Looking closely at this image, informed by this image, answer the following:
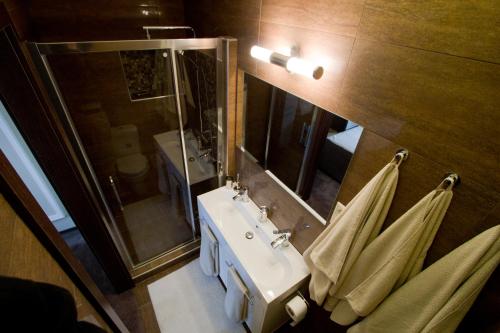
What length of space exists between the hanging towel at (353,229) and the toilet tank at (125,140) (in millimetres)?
2186

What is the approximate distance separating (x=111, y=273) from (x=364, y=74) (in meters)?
2.35

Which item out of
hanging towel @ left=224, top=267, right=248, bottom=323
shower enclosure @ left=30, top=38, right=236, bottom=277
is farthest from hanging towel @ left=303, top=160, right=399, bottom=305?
shower enclosure @ left=30, top=38, right=236, bottom=277

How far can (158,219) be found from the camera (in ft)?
8.63

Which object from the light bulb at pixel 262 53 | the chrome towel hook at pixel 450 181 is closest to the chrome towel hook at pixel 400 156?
the chrome towel hook at pixel 450 181

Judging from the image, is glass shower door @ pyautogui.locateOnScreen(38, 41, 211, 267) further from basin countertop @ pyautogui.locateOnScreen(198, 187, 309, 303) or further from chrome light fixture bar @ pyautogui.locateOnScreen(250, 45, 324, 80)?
chrome light fixture bar @ pyautogui.locateOnScreen(250, 45, 324, 80)

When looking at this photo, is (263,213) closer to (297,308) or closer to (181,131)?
(297,308)

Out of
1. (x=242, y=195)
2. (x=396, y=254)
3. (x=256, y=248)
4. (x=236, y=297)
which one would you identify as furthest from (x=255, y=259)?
(x=396, y=254)

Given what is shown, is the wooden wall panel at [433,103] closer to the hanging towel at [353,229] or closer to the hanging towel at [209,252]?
the hanging towel at [353,229]

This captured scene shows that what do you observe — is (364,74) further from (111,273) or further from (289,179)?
(111,273)

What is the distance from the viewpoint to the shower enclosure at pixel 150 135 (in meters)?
1.74

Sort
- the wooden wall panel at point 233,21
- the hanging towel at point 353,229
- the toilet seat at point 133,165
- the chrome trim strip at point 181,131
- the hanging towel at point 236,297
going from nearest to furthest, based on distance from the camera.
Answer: the hanging towel at point 353,229 → the wooden wall panel at point 233,21 → the hanging towel at point 236,297 → the chrome trim strip at point 181,131 → the toilet seat at point 133,165

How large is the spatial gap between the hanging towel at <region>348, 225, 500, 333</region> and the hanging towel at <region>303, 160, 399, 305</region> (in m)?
0.21

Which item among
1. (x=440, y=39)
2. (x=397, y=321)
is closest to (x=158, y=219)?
Answer: (x=397, y=321)

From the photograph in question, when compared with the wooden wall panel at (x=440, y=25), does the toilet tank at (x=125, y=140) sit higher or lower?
lower
